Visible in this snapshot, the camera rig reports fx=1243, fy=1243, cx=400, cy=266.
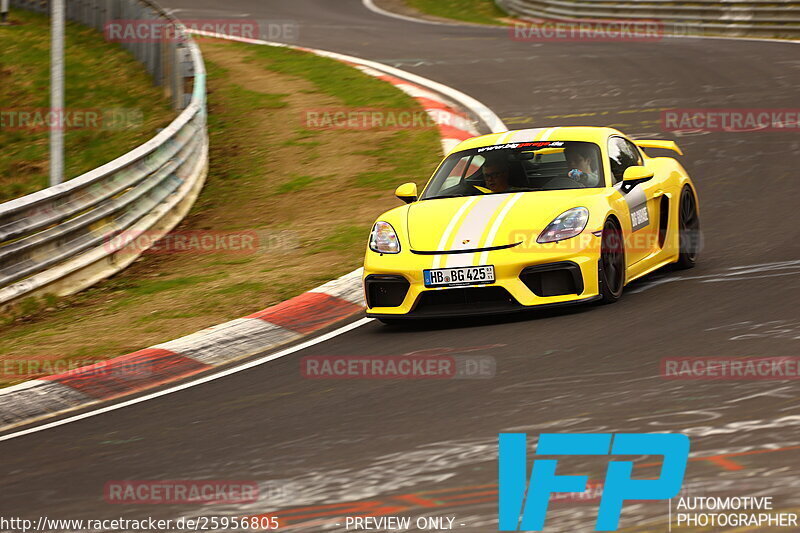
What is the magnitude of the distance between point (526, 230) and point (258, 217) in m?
5.49

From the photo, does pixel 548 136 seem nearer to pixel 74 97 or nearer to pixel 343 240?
pixel 343 240

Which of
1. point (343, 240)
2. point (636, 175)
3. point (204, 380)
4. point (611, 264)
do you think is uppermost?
point (636, 175)

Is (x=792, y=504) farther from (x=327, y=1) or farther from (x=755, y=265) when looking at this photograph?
(x=327, y=1)

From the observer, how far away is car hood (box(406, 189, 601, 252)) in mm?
8223

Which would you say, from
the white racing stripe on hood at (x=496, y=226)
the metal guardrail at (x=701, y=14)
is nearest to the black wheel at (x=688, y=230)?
the white racing stripe on hood at (x=496, y=226)

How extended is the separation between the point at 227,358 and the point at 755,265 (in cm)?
398

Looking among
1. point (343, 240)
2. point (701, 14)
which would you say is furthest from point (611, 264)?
point (701, 14)

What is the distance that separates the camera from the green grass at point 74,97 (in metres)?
16.2

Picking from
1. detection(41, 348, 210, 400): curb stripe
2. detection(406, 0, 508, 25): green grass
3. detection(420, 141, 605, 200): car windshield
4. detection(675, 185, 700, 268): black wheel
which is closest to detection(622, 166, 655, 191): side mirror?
detection(420, 141, 605, 200): car windshield

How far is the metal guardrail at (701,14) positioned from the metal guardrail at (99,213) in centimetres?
1278

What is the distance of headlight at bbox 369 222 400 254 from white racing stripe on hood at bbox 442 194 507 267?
48cm

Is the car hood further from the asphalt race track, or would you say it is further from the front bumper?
the asphalt race track

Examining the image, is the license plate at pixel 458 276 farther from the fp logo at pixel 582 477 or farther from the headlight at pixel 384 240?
the fp logo at pixel 582 477

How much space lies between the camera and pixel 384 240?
28.5 ft
